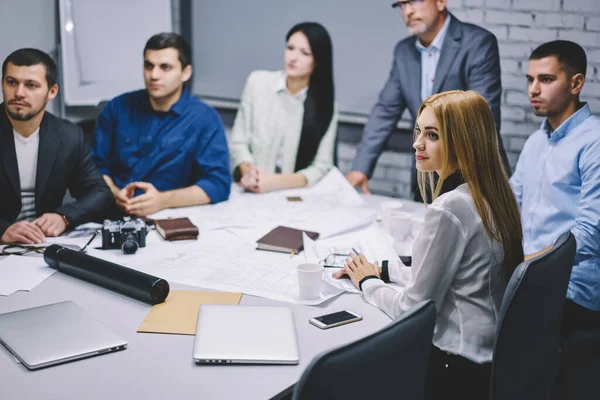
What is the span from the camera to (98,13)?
11.2 feet

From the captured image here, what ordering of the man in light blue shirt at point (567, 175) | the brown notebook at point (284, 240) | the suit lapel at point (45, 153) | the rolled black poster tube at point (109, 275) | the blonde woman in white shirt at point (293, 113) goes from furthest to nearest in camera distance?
the blonde woman in white shirt at point (293, 113), the suit lapel at point (45, 153), the man in light blue shirt at point (567, 175), the brown notebook at point (284, 240), the rolled black poster tube at point (109, 275)

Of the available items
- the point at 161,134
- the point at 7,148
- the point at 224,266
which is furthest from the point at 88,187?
the point at 224,266

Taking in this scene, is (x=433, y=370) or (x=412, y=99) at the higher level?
(x=412, y=99)

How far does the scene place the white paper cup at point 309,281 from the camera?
1.56m

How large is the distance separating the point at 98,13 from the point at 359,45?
1551mm

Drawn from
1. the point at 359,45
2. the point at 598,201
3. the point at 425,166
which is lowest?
the point at 598,201

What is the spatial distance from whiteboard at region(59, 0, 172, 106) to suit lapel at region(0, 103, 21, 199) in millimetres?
1070

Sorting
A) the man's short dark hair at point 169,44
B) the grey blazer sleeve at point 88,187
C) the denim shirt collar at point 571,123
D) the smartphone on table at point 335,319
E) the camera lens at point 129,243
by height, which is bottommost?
the smartphone on table at point 335,319

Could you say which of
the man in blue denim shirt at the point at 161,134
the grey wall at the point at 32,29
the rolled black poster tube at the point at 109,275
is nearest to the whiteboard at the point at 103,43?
the grey wall at the point at 32,29

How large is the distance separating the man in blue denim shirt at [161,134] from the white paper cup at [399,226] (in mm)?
889

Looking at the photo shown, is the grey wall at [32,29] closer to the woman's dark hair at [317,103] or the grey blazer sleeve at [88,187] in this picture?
the grey blazer sleeve at [88,187]

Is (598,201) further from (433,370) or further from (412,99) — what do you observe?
(412,99)

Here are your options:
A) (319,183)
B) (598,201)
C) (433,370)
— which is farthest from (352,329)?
(319,183)

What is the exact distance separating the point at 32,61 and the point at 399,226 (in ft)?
4.78
